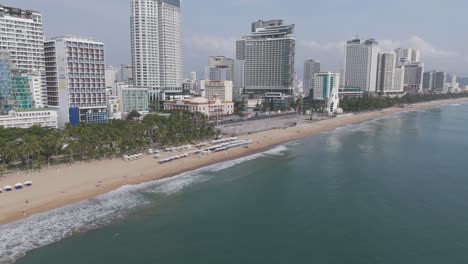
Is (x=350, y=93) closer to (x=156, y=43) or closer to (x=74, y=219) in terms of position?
(x=156, y=43)

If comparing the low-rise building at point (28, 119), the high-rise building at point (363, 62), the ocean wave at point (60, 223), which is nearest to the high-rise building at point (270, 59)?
the high-rise building at point (363, 62)

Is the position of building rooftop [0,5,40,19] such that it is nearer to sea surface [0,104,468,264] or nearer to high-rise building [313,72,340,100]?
sea surface [0,104,468,264]

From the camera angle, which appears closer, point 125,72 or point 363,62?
point 125,72

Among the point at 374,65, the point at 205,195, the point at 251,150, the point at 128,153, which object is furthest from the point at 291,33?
the point at 205,195

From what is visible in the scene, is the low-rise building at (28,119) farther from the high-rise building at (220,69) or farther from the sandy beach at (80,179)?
the high-rise building at (220,69)

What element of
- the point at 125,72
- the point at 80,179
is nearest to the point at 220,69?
the point at 125,72
